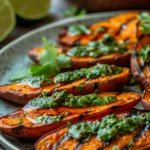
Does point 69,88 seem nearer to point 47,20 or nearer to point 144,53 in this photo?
point 144,53

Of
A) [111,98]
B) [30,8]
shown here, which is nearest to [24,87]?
[111,98]

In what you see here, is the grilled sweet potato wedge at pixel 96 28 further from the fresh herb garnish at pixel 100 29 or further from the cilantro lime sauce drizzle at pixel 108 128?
the cilantro lime sauce drizzle at pixel 108 128

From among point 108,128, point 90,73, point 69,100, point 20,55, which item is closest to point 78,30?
point 20,55

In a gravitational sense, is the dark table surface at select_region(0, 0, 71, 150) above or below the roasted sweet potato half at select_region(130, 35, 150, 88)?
above

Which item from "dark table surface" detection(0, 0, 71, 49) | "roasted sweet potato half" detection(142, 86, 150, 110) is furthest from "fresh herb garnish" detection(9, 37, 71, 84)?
"dark table surface" detection(0, 0, 71, 49)

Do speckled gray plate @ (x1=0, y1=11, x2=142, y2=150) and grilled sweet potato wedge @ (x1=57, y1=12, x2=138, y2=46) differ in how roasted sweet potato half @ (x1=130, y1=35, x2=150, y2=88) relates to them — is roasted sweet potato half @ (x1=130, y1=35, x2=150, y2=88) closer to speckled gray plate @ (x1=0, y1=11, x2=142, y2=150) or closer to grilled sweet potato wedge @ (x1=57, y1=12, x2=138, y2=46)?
speckled gray plate @ (x1=0, y1=11, x2=142, y2=150)

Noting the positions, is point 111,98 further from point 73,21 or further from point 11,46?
point 73,21
